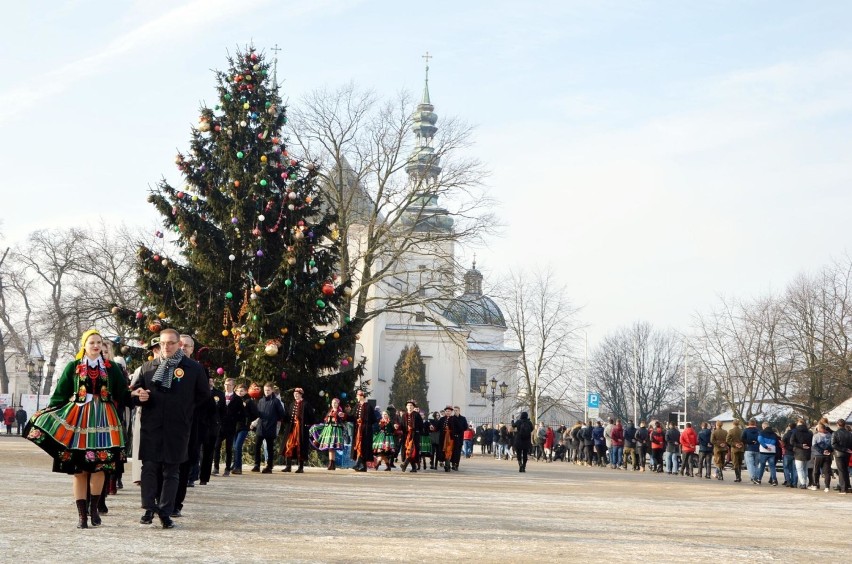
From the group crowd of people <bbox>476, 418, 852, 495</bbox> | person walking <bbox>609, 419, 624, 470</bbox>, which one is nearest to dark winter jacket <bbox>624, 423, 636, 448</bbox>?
crowd of people <bbox>476, 418, 852, 495</bbox>

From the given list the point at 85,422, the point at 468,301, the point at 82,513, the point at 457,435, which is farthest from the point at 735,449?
the point at 85,422

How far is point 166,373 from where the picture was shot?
10531mm

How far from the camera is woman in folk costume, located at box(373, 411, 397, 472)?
27094mm

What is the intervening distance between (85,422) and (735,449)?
23503mm

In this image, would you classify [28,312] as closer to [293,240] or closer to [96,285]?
[96,285]

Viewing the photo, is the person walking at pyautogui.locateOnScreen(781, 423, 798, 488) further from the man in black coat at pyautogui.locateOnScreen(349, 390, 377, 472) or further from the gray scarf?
the gray scarf

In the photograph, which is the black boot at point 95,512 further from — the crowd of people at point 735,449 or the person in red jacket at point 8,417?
the person in red jacket at point 8,417

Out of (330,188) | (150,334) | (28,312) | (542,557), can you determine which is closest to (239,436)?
(150,334)

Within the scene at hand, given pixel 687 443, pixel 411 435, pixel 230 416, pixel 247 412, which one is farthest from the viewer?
pixel 687 443

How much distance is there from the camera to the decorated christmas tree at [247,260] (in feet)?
81.2

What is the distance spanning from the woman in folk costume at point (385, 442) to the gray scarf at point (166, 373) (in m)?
16.8

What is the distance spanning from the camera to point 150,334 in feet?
81.2

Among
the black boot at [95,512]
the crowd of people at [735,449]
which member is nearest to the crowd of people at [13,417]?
the crowd of people at [735,449]

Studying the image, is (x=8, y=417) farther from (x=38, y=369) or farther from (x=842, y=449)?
(x=842, y=449)
